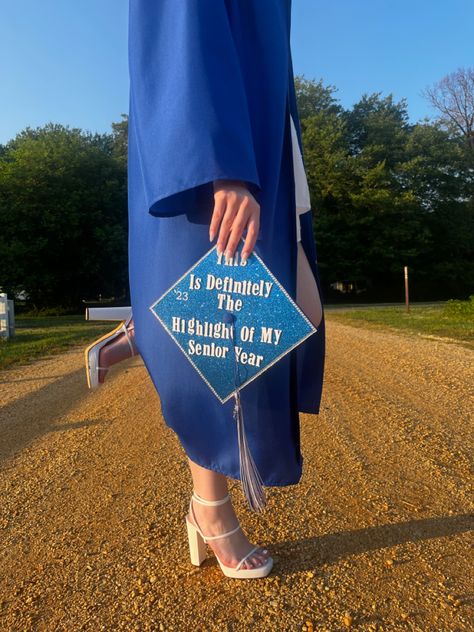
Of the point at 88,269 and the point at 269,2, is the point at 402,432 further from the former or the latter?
the point at 88,269

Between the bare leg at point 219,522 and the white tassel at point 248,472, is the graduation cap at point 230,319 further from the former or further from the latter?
the bare leg at point 219,522

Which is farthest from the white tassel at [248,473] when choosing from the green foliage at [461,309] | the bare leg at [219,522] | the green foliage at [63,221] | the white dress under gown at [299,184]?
the green foliage at [63,221]

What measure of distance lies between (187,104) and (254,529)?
4.16 ft

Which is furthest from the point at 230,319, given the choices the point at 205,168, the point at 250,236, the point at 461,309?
the point at 461,309

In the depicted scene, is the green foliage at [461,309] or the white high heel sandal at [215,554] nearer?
the white high heel sandal at [215,554]

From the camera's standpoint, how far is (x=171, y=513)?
5.77ft

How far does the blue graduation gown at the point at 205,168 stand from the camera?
1.10 meters

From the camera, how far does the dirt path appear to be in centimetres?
122

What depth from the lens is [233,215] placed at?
3.61 feet

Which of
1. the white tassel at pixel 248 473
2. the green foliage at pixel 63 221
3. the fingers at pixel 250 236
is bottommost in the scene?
the white tassel at pixel 248 473

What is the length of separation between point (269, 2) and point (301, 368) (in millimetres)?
971

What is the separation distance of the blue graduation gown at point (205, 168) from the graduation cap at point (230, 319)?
82mm

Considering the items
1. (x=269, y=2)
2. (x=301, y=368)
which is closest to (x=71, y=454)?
(x=301, y=368)

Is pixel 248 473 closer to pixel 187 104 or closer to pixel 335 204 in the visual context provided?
pixel 187 104
